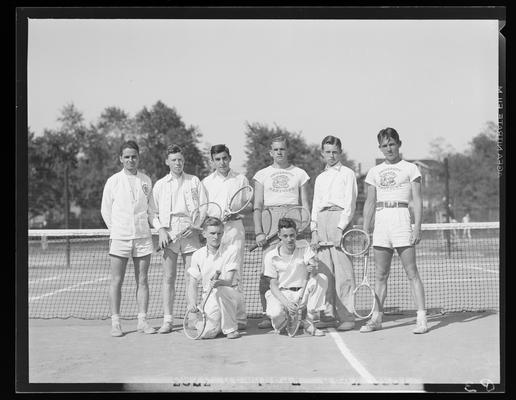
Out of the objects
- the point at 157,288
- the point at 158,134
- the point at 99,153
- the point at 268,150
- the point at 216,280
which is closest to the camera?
the point at 216,280

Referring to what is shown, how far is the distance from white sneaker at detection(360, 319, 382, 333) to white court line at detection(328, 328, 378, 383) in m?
0.23

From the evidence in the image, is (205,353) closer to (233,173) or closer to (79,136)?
(233,173)

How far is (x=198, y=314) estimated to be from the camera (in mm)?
5250

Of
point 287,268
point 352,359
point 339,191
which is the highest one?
point 339,191

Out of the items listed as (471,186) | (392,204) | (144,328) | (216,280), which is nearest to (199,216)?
(216,280)

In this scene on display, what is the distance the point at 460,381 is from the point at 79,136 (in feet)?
55.4

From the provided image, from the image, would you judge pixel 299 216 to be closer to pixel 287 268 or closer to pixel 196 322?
pixel 287 268

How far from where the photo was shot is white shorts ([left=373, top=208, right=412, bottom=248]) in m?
5.14

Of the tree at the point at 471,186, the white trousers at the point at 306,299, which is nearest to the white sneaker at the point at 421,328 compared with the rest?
the white trousers at the point at 306,299

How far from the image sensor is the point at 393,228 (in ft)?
16.9

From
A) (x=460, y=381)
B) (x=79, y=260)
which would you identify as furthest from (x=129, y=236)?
(x=79, y=260)

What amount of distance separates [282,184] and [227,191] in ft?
1.52

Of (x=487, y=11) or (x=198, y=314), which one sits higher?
(x=487, y=11)

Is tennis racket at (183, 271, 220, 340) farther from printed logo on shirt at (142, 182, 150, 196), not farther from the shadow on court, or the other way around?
the shadow on court
